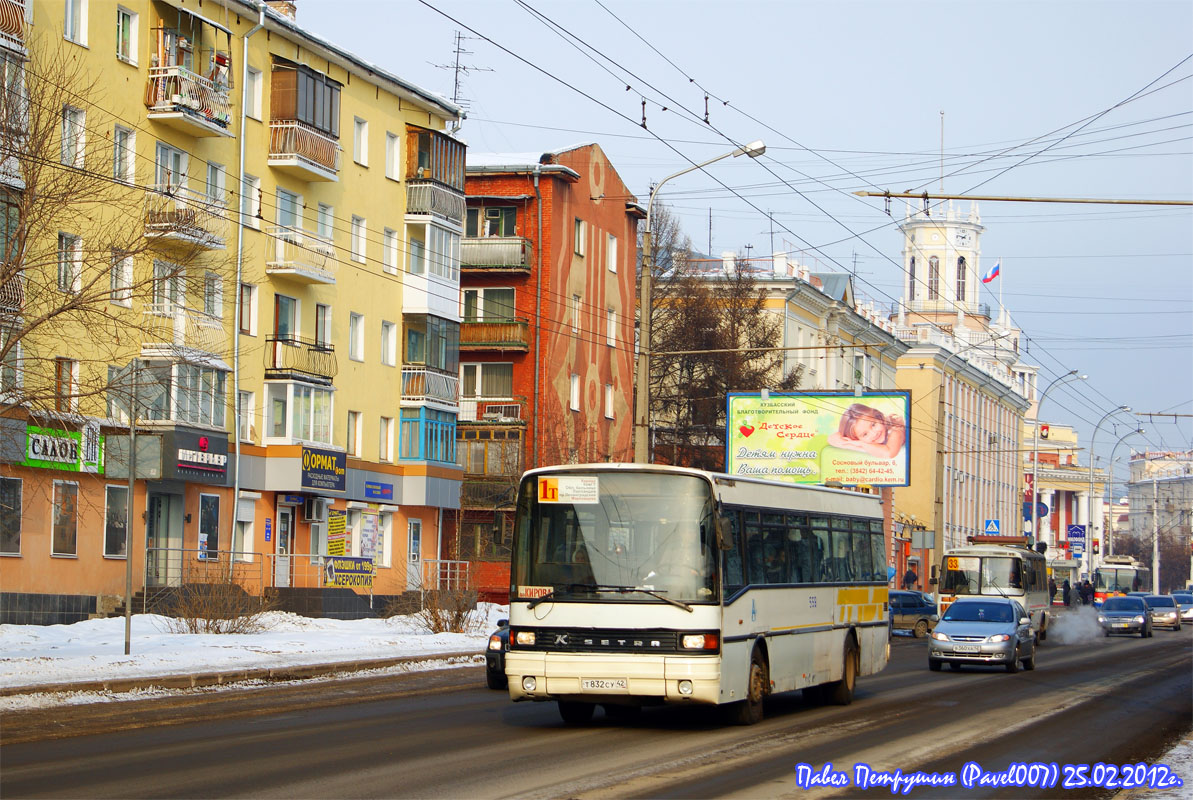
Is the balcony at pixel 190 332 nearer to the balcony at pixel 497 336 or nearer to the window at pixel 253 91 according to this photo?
the window at pixel 253 91

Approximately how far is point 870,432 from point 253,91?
22415 mm

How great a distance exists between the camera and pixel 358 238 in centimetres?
4747

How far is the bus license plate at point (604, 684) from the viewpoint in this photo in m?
15.4

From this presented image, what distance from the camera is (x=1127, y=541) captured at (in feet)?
558

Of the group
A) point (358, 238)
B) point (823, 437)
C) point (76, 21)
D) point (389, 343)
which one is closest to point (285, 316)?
point (358, 238)

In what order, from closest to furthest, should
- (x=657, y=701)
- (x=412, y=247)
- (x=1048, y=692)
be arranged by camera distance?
(x=657, y=701)
(x=1048, y=692)
(x=412, y=247)

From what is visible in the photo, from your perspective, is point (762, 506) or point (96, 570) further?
point (96, 570)

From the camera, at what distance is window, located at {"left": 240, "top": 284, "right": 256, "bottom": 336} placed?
137 feet

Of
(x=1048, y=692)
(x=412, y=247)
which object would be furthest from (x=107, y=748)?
(x=412, y=247)

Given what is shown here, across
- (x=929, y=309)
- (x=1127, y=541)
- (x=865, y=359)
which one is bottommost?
(x=1127, y=541)

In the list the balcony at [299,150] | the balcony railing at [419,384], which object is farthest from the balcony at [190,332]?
the balcony railing at [419,384]

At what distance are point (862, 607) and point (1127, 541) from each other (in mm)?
158425

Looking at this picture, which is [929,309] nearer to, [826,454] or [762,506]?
[826,454]

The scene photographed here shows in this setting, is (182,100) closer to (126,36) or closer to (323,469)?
(126,36)
